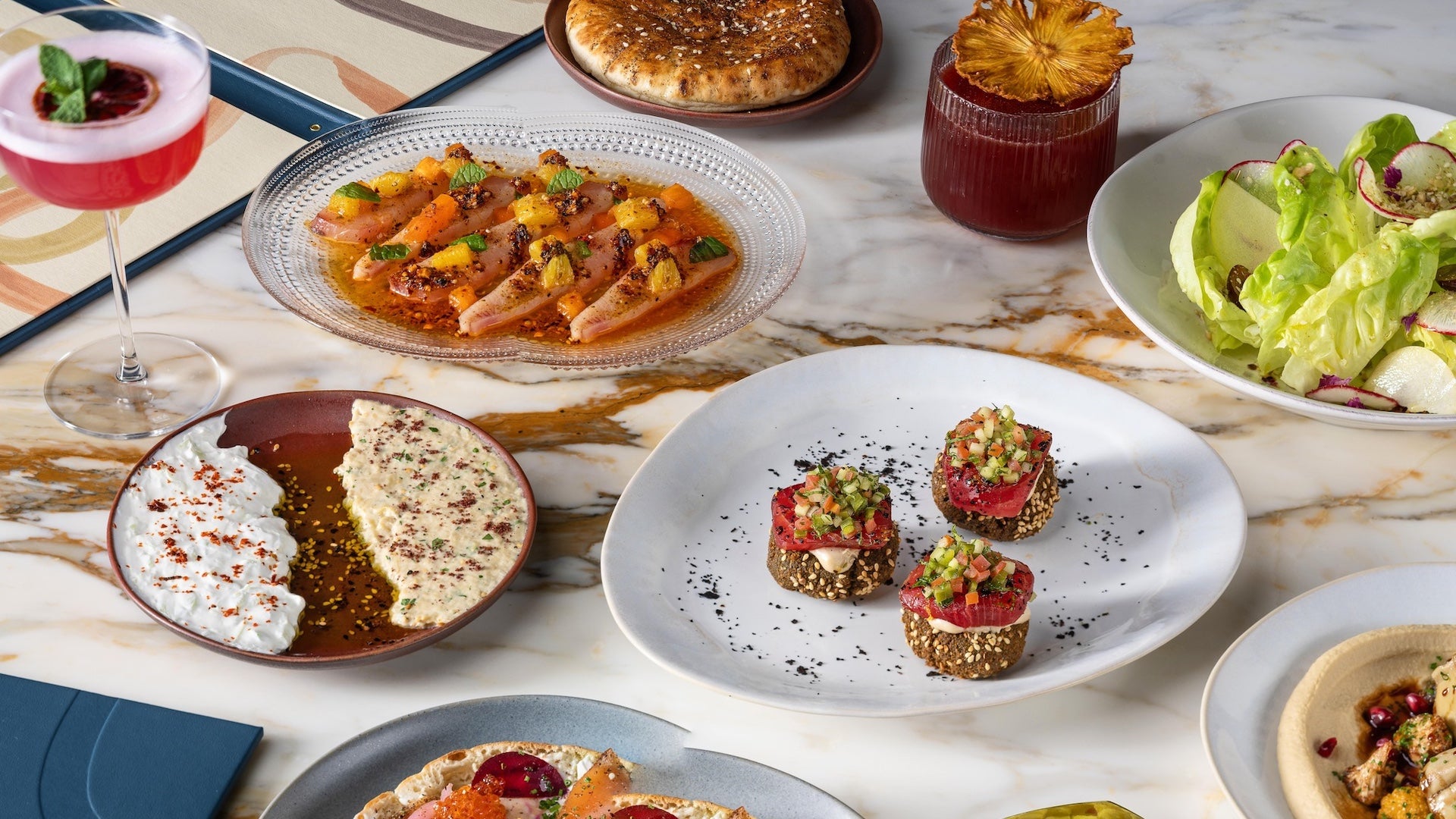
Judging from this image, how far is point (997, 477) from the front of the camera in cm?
174

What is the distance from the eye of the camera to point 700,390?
7.05 feet

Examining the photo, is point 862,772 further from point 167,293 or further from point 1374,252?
point 167,293

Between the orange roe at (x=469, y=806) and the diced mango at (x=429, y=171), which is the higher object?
the diced mango at (x=429, y=171)

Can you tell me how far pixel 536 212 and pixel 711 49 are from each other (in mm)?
646

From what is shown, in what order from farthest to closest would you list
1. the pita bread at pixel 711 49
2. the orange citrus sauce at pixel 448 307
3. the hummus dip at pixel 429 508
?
the pita bread at pixel 711 49 → the orange citrus sauce at pixel 448 307 → the hummus dip at pixel 429 508

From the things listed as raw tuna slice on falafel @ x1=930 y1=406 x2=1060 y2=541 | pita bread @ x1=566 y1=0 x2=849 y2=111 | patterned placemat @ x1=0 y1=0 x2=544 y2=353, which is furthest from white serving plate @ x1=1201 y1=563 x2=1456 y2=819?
patterned placemat @ x1=0 y1=0 x2=544 y2=353

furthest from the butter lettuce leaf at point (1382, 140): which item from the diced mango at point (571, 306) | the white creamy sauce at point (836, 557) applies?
the diced mango at point (571, 306)

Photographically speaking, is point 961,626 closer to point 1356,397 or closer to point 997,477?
point 997,477

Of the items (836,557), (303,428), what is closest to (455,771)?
(836,557)

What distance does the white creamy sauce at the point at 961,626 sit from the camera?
1.56m

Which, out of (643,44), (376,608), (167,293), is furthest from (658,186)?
(376,608)

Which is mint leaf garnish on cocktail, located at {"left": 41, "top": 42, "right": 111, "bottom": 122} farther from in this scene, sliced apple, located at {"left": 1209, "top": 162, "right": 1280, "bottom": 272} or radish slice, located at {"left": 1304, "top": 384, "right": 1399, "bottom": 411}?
radish slice, located at {"left": 1304, "top": 384, "right": 1399, "bottom": 411}

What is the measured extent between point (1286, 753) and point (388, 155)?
1874 mm

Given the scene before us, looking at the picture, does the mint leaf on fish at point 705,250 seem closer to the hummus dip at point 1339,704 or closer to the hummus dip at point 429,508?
the hummus dip at point 429,508
